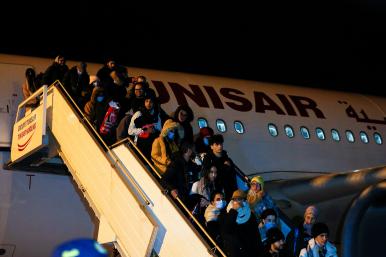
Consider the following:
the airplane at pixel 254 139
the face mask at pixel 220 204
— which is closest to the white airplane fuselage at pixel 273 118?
the airplane at pixel 254 139

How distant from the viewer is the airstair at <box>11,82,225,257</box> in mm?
6957

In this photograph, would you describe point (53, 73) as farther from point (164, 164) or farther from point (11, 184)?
point (164, 164)

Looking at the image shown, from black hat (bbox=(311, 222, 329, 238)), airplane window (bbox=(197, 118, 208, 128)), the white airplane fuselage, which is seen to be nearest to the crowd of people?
black hat (bbox=(311, 222, 329, 238))

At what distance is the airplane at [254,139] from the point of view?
1075 cm

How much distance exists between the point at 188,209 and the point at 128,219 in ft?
2.46

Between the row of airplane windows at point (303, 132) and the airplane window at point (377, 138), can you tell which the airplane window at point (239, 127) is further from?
the airplane window at point (377, 138)

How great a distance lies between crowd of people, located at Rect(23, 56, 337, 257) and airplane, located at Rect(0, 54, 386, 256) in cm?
163

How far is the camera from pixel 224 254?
643cm

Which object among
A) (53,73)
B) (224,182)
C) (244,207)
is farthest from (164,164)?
(53,73)

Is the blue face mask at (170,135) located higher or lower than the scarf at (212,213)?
higher

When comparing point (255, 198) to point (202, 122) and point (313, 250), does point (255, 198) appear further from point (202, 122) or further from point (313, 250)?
point (202, 122)

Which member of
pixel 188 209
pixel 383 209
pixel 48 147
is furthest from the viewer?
pixel 383 209

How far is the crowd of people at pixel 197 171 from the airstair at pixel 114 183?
0.22 m

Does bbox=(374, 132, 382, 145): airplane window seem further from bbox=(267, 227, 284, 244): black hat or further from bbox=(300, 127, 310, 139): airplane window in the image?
bbox=(267, 227, 284, 244): black hat
